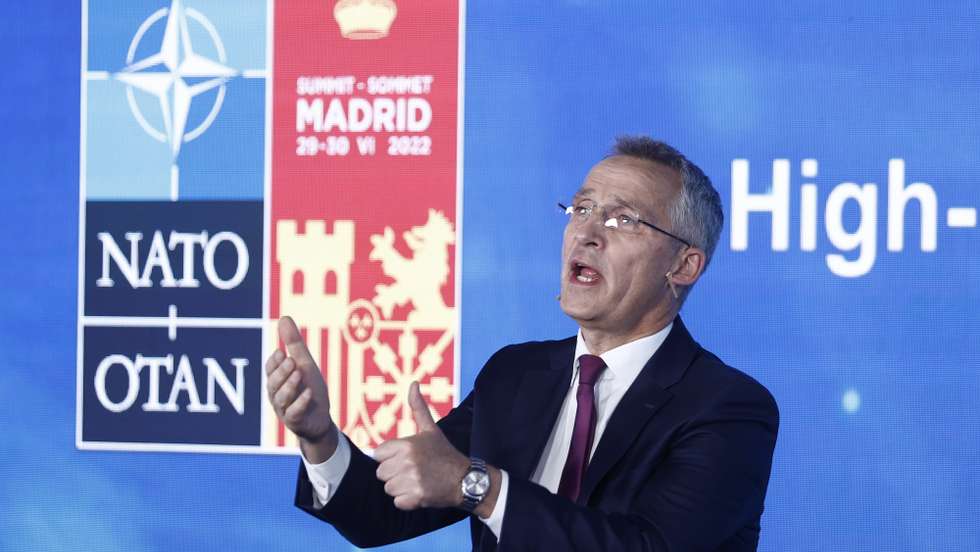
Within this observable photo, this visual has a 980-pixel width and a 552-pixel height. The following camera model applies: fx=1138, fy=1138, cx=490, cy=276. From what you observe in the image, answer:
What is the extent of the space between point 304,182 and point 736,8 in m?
1.23

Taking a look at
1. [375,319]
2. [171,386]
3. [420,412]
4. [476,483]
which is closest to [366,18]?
A: [375,319]

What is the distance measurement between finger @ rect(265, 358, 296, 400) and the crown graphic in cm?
179

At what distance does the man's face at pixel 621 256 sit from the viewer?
1.71m

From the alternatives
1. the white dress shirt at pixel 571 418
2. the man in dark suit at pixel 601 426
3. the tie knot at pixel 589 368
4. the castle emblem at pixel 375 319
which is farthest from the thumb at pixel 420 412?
the castle emblem at pixel 375 319

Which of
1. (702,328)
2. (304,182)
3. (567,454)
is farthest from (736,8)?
(567,454)

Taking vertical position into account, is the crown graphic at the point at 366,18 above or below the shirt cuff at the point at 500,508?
above

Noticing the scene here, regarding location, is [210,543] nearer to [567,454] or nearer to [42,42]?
[42,42]

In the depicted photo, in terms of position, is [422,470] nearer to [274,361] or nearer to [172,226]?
[274,361]

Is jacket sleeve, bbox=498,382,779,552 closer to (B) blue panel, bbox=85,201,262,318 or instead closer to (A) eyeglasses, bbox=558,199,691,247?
(A) eyeglasses, bbox=558,199,691,247

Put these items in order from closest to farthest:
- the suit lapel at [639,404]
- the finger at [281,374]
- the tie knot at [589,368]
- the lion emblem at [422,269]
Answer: the finger at [281,374] → the suit lapel at [639,404] → the tie knot at [589,368] → the lion emblem at [422,269]

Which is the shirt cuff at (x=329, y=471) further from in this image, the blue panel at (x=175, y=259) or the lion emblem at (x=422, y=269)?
the blue panel at (x=175, y=259)

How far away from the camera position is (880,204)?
2.82 metres

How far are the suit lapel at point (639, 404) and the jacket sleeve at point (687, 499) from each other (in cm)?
5

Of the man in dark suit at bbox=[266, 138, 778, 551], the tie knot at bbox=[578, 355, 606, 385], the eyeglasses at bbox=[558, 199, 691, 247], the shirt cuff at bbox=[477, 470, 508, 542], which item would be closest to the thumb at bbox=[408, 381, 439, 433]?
the man in dark suit at bbox=[266, 138, 778, 551]
